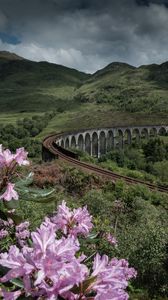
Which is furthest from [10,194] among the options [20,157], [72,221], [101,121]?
[101,121]

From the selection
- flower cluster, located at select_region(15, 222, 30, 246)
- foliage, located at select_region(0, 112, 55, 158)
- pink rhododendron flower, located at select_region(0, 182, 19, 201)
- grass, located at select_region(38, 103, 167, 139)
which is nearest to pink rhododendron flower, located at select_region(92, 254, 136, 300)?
pink rhododendron flower, located at select_region(0, 182, 19, 201)

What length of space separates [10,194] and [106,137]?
109 metres

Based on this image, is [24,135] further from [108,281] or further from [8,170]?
[108,281]

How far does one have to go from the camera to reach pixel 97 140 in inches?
4267

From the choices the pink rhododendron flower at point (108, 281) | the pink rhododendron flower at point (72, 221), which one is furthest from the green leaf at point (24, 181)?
the pink rhododendron flower at point (108, 281)

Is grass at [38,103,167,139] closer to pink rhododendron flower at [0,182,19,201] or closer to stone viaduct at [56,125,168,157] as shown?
stone viaduct at [56,125,168,157]

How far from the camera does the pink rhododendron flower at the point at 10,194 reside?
10.0ft

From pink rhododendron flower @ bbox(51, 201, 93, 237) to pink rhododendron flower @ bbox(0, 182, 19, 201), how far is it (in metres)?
0.62

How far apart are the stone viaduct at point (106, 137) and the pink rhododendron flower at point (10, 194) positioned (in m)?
86.1

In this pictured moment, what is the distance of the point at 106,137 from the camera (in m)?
112

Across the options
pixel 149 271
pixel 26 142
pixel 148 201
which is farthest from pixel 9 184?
pixel 26 142

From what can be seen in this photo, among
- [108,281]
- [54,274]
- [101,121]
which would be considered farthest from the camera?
[101,121]

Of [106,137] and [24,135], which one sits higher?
[24,135]

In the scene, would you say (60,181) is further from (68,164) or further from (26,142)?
(26,142)
